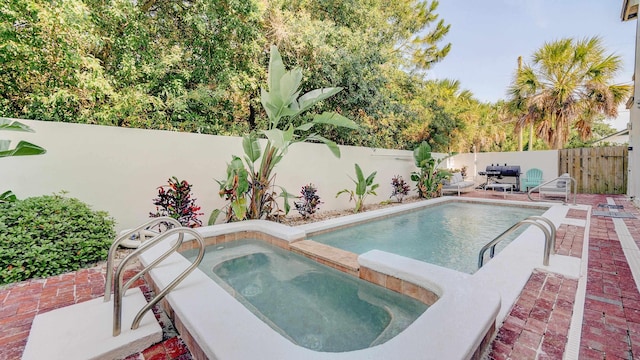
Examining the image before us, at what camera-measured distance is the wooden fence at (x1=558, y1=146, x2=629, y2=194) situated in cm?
1105

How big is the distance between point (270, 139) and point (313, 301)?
2.63 m

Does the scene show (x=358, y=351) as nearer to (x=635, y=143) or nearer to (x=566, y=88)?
(x=635, y=143)

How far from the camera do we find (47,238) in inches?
136

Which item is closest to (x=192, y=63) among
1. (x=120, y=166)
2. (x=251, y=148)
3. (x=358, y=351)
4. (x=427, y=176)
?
(x=251, y=148)

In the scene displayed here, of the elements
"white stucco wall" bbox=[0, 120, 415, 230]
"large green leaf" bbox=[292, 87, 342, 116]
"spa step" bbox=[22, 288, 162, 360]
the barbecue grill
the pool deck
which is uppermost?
"large green leaf" bbox=[292, 87, 342, 116]

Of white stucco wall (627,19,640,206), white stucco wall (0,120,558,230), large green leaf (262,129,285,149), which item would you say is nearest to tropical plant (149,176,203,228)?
white stucco wall (0,120,558,230)

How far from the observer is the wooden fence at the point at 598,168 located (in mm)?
11047

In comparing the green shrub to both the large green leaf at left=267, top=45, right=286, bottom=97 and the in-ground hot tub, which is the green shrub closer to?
the in-ground hot tub

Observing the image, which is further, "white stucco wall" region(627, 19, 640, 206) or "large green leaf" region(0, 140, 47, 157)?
"white stucco wall" region(627, 19, 640, 206)

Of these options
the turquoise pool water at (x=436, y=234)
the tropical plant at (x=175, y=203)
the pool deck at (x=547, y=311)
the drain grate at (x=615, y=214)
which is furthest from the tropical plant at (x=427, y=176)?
the tropical plant at (x=175, y=203)

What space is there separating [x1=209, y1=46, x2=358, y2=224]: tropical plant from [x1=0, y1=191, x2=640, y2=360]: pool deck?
241 cm

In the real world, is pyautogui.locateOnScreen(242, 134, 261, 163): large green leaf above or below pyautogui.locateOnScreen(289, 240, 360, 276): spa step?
above

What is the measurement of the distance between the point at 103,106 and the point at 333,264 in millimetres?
6225

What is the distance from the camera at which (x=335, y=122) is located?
525cm
